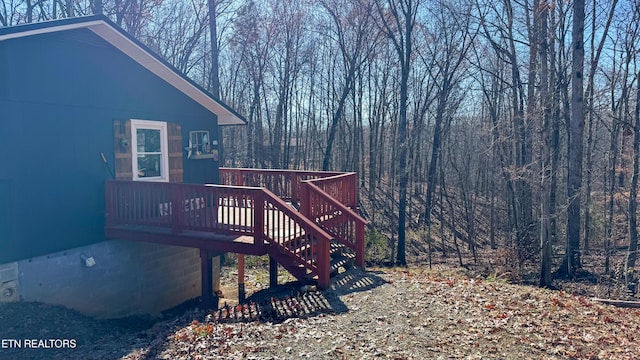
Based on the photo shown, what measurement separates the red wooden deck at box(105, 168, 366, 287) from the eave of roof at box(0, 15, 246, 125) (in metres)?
2.79

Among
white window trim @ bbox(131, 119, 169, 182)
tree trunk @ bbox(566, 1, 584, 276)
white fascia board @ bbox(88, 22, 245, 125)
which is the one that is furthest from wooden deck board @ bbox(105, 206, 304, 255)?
tree trunk @ bbox(566, 1, 584, 276)

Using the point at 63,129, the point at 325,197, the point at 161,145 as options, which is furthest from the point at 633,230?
the point at 63,129

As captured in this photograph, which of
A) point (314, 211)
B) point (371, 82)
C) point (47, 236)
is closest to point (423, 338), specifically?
point (314, 211)

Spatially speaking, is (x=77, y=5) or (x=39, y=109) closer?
(x=39, y=109)

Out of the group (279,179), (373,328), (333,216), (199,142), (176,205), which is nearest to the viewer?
(373,328)

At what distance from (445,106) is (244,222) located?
17611 mm

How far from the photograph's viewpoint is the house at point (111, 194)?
7.12 metres

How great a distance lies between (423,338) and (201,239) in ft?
14.7

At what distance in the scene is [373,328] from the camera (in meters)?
5.66

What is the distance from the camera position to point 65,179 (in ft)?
25.8

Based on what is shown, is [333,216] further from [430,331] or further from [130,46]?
[130,46]

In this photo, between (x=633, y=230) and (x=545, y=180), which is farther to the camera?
(x=633, y=230)

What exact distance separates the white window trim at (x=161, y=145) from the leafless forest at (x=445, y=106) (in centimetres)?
873

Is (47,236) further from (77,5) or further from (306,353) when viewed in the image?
(77,5)
